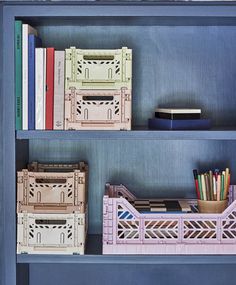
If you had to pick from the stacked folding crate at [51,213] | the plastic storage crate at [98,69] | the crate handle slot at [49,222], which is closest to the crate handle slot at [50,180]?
the stacked folding crate at [51,213]

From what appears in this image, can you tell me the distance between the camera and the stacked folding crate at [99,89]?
1.57m

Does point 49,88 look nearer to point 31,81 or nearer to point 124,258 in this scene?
point 31,81

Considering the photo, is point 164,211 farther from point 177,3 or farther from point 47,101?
point 177,3

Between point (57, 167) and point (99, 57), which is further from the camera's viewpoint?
point (57, 167)

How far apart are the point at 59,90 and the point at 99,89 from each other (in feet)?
0.37

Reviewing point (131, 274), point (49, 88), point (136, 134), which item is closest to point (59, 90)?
point (49, 88)

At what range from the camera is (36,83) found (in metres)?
1.56

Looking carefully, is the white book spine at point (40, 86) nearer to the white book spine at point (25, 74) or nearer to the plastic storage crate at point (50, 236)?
the white book spine at point (25, 74)

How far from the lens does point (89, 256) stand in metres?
1.57

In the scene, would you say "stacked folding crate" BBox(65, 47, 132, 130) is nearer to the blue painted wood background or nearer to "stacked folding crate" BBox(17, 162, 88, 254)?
"stacked folding crate" BBox(17, 162, 88, 254)

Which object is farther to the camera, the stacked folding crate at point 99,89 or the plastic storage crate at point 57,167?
the plastic storage crate at point 57,167

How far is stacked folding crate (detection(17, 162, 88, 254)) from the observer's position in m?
1.58

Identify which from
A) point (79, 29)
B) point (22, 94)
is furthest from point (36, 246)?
point (79, 29)

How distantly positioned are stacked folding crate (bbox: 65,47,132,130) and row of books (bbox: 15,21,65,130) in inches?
1.1
